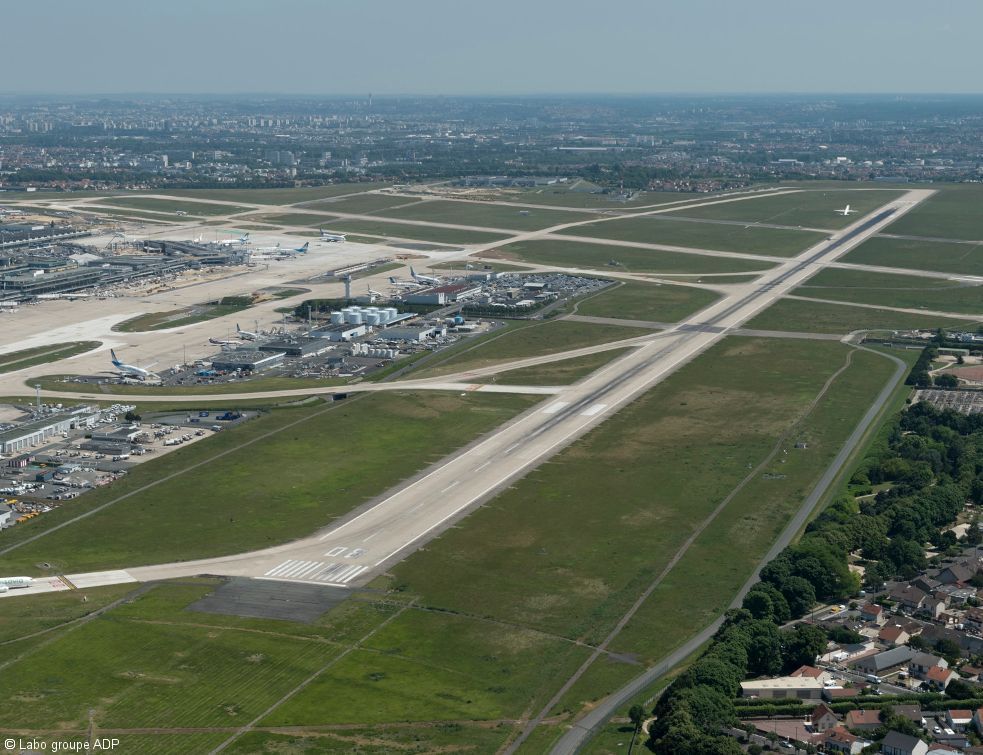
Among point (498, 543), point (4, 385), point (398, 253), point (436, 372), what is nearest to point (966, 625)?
point (498, 543)

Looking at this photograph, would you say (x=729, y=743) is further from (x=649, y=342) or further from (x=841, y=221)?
(x=841, y=221)

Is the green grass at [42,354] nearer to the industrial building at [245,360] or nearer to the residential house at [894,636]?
the industrial building at [245,360]

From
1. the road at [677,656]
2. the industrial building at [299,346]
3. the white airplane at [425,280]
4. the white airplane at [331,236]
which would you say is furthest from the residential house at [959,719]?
the white airplane at [331,236]

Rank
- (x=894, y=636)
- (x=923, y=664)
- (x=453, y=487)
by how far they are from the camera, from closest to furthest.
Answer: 1. (x=923, y=664)
2. (x=894, y=636)
3. (x=453, y=487)

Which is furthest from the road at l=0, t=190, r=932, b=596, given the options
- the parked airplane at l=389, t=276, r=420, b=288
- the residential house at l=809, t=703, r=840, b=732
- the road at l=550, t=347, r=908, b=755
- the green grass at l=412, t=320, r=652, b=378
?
the parked airplane at l=389, t=276, r=420, b=288

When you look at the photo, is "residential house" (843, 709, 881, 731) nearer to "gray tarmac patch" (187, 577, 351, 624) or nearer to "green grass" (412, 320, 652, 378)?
"gray tarmac patch" (187, 577, 351, 624)

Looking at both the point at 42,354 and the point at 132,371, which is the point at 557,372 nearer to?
the point at 132,371

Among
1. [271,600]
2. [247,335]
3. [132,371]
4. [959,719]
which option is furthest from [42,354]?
[959,719]
